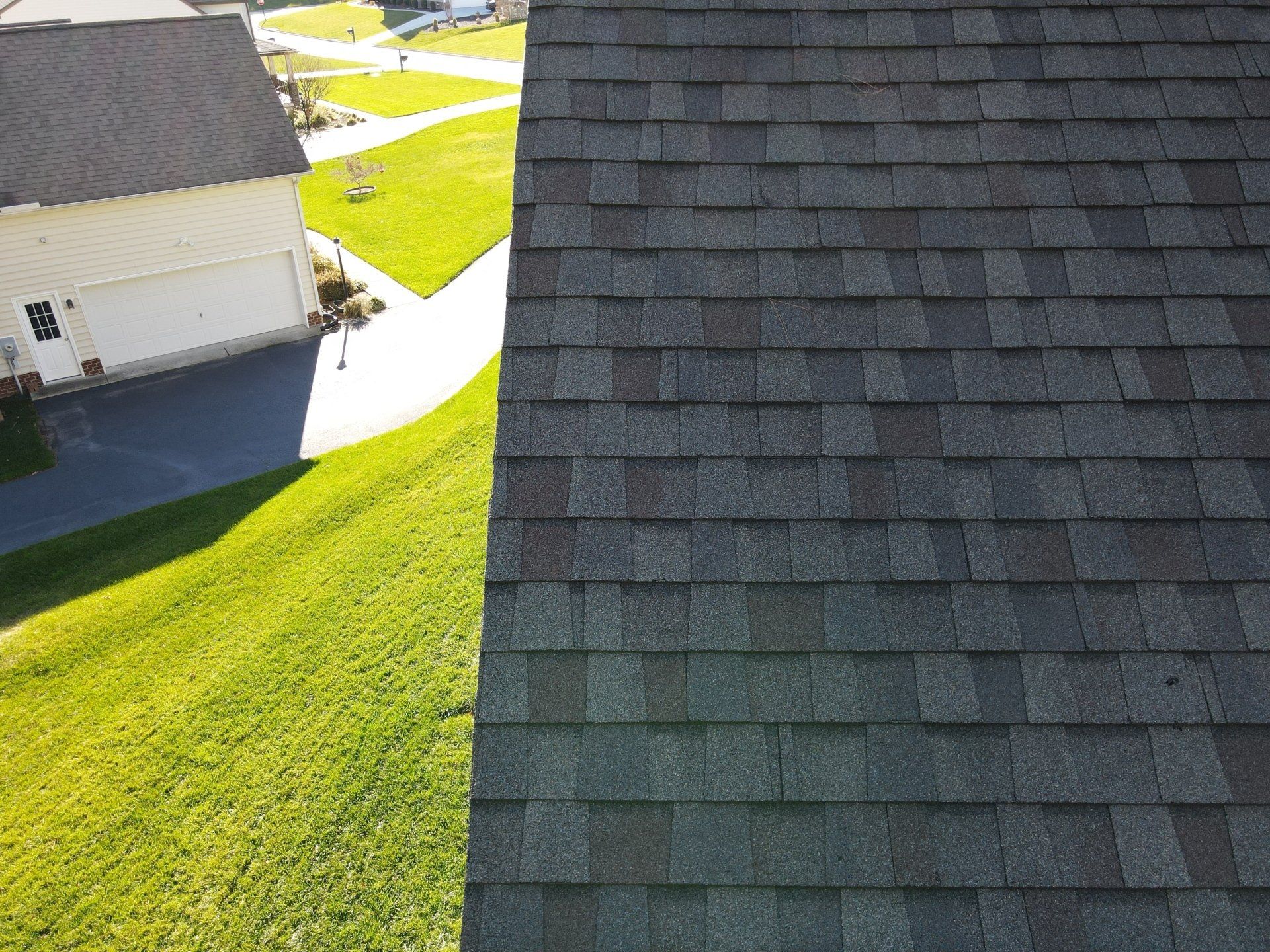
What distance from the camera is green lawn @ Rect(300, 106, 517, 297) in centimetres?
2347

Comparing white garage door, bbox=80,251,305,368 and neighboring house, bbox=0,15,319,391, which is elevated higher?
neighboring house, bbox=0,15,319,391

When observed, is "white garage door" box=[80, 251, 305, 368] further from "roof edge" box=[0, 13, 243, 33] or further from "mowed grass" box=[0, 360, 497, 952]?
"mowed grass" box=[0, 360, 497, 952]

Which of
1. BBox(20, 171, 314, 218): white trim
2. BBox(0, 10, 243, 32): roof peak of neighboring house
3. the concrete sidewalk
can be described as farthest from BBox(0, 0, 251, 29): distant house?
BBox(20, 171, 314, 218): white trim

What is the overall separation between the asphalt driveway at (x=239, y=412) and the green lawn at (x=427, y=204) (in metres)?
2.75

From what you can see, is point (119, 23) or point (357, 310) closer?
point (119, 23)

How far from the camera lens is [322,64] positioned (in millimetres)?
47188

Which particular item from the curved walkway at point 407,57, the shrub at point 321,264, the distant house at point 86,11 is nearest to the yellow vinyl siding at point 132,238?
the shrub at point 321,264

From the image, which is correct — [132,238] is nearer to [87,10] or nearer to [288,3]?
[87,10]

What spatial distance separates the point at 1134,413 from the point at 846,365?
1.17 meters

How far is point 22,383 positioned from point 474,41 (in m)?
42.2

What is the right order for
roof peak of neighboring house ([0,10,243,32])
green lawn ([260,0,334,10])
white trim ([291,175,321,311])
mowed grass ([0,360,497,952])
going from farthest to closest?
green lawn ([260,0,334,10]) → white trim ([291,175,321,311]) → roof peak of neighboring house ([0,10,243,32]) → mowed grass ([0,360,497,952])

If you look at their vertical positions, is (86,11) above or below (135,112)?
above

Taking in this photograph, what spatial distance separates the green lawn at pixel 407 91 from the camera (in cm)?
3947

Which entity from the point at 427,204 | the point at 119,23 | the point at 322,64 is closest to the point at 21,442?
the point at 119,23
